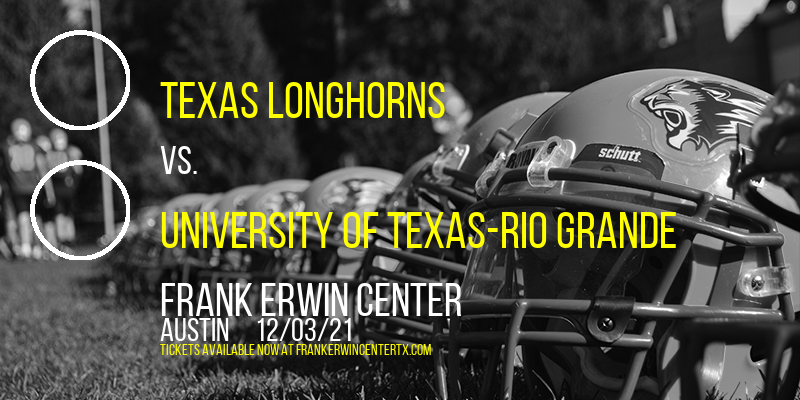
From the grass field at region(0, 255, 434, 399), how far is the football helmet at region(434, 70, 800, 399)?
0.46 metres

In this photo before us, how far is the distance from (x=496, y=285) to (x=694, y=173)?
17.9 inches

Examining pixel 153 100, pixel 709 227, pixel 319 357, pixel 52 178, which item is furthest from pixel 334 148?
pixel 709 227

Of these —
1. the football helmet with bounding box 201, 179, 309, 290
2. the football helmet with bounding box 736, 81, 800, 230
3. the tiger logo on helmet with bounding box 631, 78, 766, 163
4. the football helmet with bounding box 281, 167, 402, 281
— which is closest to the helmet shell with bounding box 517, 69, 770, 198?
the tiger logo on helmet with bounding box 631, 78, 766, 163

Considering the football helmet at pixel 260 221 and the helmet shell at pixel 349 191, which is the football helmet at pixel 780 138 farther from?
the football helmet at pixel 260 221

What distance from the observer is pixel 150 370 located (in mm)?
2855

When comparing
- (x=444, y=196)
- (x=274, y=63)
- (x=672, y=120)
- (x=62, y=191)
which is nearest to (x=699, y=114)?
(x=672, y=120)

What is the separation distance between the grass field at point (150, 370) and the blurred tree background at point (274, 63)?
49.4 ft

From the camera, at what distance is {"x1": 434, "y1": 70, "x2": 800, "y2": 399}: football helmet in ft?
5.13

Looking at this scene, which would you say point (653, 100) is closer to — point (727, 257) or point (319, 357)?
point (727, 257)

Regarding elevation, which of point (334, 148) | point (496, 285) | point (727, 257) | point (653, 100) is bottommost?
point (334, 148)

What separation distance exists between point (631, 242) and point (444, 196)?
99cm

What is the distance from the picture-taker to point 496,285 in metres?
1.80

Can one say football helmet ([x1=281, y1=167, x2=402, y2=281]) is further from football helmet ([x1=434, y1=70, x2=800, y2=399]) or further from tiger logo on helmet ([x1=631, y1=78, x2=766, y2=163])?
tiger logo on helmet ([x1=631, y1=78, x2=766, y2=163])

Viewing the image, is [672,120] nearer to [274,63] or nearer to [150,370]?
[150,370]
